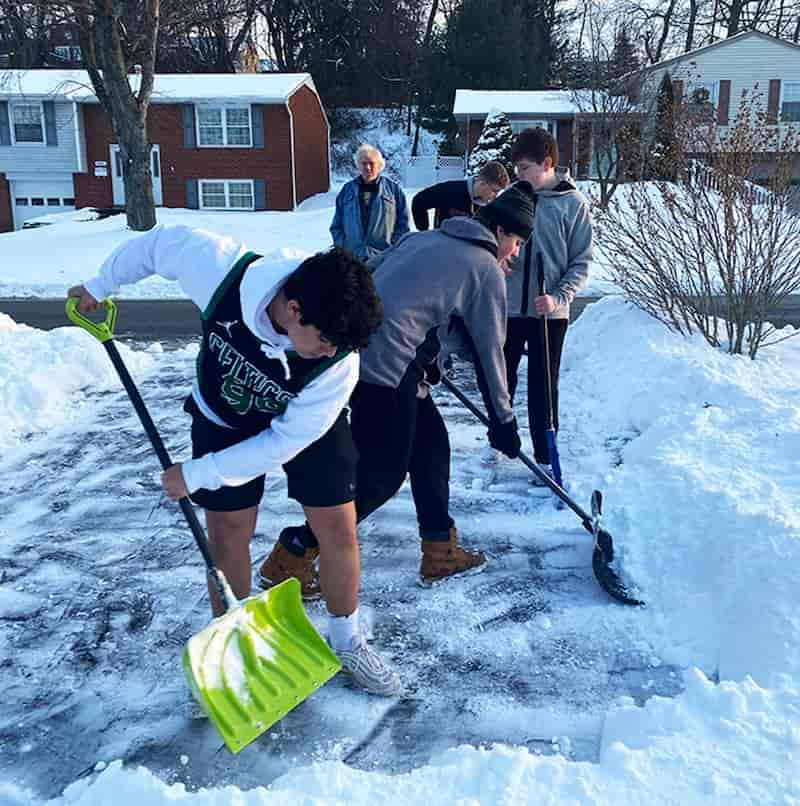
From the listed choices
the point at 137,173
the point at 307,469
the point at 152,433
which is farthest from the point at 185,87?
the point at 307,469

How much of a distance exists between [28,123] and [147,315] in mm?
20245

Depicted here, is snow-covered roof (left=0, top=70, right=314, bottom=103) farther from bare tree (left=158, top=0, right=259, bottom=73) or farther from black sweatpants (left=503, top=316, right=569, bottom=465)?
black sweatpants (left=503, top=316, right=569, bottom=465)

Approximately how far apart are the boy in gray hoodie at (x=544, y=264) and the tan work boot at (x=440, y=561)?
1210mm

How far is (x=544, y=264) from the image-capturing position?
4.76 metres

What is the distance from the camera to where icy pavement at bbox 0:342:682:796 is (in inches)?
113

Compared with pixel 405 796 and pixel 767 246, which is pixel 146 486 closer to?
pixel 405 796

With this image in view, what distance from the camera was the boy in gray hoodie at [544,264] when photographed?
4.60 metres

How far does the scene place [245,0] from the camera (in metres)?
21.6

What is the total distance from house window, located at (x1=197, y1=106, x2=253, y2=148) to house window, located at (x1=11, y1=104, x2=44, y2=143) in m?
5.13

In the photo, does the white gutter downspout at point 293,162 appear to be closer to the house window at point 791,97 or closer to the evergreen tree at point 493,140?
the evergreen tree at point 493,140

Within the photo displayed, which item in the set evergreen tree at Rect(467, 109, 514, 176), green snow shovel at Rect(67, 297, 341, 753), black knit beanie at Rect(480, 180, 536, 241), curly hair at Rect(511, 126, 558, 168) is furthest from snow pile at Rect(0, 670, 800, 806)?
evergreen tree at Rect(467, 109, 514, 176)

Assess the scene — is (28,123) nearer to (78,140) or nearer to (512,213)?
(78,140)

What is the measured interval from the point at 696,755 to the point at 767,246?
4997 mm

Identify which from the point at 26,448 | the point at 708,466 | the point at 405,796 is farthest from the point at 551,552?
the point at 26,448
